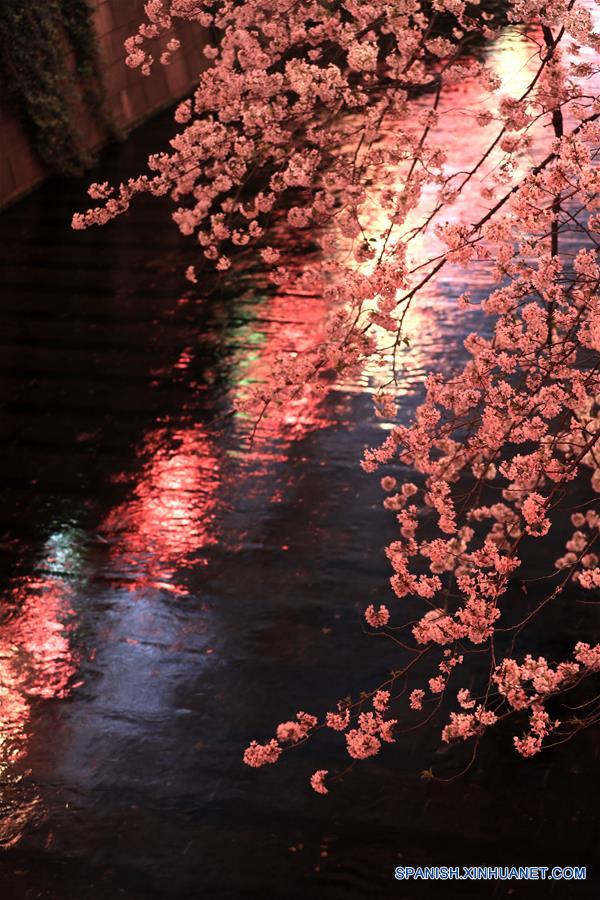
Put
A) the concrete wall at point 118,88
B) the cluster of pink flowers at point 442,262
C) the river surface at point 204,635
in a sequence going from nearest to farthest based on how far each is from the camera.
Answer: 1. the cluster of pink flowers at point 442,262
2. the river surface at point 204,635
3. the concrete wall at point 118,88

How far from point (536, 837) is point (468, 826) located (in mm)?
223

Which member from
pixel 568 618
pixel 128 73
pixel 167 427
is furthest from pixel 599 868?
pixel 128 73

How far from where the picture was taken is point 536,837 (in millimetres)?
3742

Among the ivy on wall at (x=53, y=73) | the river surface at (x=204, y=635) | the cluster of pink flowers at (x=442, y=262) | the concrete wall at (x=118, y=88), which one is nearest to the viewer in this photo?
the cluster of pink flowers at (x=442, y=262)

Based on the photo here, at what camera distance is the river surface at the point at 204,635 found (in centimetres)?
376

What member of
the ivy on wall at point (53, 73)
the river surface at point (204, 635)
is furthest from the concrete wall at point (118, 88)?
the river surface at point (204, 635)

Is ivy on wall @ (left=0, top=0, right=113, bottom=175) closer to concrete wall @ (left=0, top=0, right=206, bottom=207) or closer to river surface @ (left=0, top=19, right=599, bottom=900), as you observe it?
concrete wall @ (left=0, top=0, right=206, bottom=207)

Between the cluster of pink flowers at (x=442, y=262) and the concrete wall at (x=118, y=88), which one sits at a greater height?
the cluster of pink flowers at (x=442, y=262)

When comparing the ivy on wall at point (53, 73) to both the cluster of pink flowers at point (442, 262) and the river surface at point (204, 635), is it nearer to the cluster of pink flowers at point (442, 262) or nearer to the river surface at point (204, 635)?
the river surface at point (204, 635)

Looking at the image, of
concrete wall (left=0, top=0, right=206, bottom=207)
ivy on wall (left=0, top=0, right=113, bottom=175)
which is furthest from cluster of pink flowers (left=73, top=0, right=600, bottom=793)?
concrete wall (left=0, top=0, right=206, bottom=207)

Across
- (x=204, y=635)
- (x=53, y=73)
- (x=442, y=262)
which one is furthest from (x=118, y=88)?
(x=442, y=262)

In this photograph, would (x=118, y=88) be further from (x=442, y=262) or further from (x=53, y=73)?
(x=442, y=262)

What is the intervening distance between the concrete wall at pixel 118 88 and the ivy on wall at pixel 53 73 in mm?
123

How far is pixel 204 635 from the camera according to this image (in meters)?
4.70
